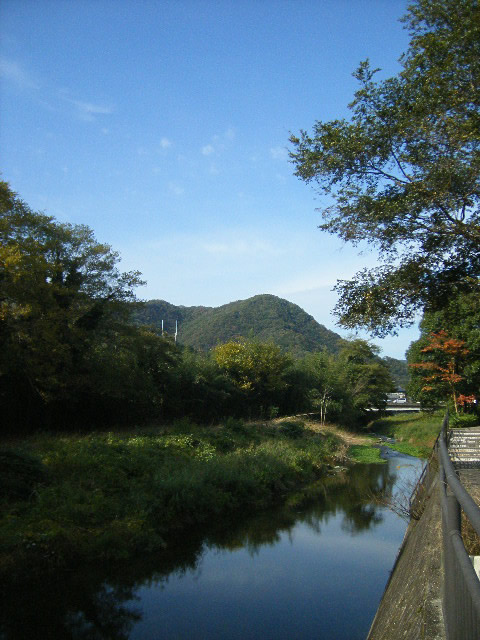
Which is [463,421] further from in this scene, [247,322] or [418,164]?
[247,322]

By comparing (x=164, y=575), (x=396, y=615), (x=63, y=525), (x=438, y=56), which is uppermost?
(x=438, y=56)

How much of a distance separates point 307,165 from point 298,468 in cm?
1429

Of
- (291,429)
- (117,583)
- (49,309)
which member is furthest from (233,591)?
(291,429)

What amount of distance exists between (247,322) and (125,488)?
89.2m

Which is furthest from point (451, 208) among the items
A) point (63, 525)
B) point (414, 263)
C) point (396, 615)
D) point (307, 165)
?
point (63, 525)

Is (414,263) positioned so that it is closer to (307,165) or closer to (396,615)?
(307,165)

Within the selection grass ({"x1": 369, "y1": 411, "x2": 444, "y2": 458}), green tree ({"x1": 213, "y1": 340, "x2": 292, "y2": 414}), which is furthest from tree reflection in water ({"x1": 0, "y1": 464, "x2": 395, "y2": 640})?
green tree ({"x1": 213, "y1": 340, "x2": 292, "y2": 414})

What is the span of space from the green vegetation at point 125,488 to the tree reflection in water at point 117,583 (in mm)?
464

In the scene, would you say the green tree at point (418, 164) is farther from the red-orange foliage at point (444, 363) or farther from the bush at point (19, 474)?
the red-orange foliage at point (444, 363)

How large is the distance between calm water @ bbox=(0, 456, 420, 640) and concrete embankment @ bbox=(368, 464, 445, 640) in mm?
2415

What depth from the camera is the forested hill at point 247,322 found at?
8869 cm

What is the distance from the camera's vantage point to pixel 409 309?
30.3 ft

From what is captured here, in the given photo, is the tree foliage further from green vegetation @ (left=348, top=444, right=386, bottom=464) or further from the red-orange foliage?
the red-orange foliage

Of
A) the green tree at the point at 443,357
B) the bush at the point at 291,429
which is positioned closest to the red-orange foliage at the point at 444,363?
the green tree at the point at 443,357
